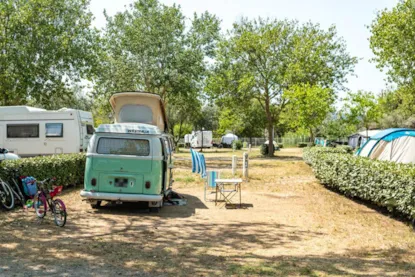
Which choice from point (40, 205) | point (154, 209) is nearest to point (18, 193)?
point (40, 205)

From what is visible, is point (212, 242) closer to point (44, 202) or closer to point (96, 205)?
point (44, 202)

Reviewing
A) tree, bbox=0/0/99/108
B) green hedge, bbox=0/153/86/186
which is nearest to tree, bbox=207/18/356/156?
tree, bbox=0/0/99/108

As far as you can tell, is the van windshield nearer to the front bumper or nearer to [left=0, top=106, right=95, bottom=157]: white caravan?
the front bumper

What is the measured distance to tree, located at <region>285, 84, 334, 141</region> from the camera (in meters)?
28.7

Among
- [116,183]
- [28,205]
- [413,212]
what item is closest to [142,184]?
[116,183]

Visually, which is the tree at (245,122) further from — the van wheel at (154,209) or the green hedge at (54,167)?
the van wheel at (154,209)

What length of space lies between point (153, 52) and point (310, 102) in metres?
10.7

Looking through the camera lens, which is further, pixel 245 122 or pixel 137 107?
pixel 245 122

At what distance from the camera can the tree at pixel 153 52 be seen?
2469 centimetres

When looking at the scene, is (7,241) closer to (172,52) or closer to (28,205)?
(28,205)

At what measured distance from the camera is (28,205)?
884 cm

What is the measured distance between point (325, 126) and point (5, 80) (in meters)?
32.2

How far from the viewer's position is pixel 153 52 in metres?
24.7

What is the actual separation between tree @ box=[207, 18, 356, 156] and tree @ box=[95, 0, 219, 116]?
5.42 m
